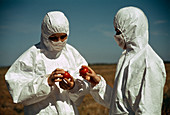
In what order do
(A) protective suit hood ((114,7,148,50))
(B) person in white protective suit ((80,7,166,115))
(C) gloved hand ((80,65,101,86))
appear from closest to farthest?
(B) person in white protective suit ((80,7,166,115)) < (A) protective suit hood ((114,7,148,50)) < (C) gloved hand ((80,65,101,86))

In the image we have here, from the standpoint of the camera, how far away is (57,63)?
14.1ft

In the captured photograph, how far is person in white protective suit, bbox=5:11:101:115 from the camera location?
12.8 ft

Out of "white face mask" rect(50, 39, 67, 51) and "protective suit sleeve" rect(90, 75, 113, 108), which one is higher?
"white face mask" rect(50, 39, 67, 51)

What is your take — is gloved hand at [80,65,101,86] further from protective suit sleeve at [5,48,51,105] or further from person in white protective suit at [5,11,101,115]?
protective suit sleeve at [5,48,51,105]

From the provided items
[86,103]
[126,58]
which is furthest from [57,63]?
[86,103]

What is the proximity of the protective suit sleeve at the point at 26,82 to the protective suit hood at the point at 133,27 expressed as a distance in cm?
144

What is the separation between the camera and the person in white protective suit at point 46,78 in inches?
154

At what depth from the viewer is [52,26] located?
3.95m

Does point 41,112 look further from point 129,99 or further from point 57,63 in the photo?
point 129,99

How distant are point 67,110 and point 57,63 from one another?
82 centimetres

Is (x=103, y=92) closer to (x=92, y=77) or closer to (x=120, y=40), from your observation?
(x=92, y=77)

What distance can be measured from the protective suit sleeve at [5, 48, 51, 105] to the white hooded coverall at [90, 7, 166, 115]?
114cm


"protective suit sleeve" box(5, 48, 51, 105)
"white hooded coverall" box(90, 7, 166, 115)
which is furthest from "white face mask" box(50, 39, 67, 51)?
"white hooded coverall" box(90, 7, 166, 115)

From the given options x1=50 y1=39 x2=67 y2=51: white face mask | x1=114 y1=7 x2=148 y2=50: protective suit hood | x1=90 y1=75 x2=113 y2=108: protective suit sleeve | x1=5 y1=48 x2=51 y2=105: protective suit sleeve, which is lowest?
x1=90 y1=75 x2=113 y2=108: protective suit sleeve
